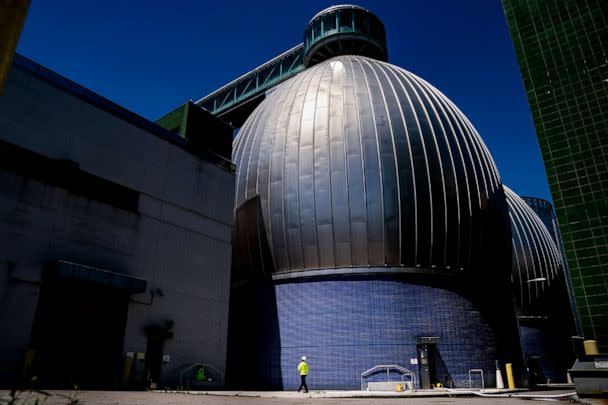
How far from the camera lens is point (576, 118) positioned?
20.8 meters

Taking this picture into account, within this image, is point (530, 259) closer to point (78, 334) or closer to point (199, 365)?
point (199, 365)

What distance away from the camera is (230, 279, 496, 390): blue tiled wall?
20094 millimetres

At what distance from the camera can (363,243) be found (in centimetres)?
2127

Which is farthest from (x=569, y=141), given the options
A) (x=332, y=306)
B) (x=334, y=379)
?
(x=334, y=379)

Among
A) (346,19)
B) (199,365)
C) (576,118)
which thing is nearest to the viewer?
(199,365)

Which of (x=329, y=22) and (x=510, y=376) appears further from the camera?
(x=329, y=22)

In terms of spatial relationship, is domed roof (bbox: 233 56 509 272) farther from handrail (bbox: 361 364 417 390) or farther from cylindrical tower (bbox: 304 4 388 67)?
cylindrical tower (bbox: 304 4 388 67)

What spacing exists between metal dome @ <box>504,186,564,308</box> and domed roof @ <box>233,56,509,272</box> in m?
9.75

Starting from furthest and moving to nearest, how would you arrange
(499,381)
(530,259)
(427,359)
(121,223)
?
1. (530,259)
2. (499,381)
3. (427,359)
4. (121,223)

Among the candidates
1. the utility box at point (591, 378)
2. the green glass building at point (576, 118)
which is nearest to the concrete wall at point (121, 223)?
the utility box at point (591, 378)

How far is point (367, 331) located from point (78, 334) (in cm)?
1186

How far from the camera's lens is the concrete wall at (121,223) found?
14547 millimetres

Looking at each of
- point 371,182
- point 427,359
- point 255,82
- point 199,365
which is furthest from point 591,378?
point 255,82

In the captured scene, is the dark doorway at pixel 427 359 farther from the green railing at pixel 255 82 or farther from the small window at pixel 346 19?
the green railing at pixel 255 82
